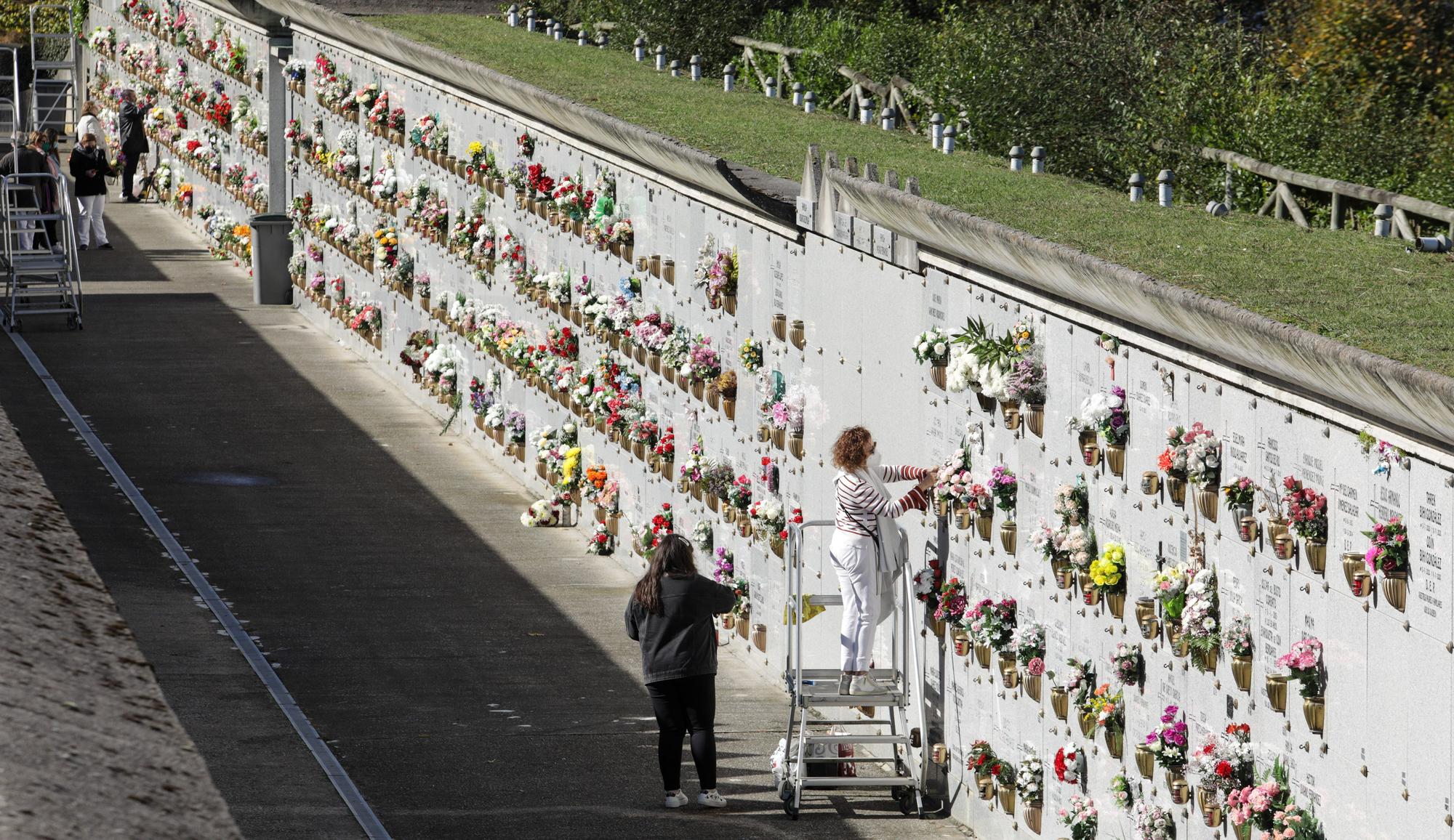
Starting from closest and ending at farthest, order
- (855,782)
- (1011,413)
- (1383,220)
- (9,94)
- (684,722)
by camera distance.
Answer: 1. (1011,413)
2. (855,782)
3. (684,722)
4. (1383,220)
5. (9,94)

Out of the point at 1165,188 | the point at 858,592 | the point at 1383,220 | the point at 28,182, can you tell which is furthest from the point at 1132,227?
the point at 28,182

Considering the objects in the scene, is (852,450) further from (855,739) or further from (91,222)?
(91,222)

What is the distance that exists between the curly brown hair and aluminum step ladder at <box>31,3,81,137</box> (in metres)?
26.4

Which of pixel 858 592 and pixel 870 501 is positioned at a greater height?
pixel 870 501

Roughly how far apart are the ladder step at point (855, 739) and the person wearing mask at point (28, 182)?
1369 cm

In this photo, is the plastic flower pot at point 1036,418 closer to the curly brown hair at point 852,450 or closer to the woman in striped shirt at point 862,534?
the woman in striped shirt at point 862,534

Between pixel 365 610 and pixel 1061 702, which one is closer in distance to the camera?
pixel 1061 702

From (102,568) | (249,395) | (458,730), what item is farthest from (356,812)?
(249,395)

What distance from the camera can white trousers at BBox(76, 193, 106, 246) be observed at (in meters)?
25.8

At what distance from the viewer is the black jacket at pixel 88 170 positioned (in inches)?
982

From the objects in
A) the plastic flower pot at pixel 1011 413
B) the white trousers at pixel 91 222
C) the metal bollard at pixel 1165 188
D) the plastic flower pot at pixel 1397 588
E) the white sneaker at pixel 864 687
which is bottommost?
the white trousers at pixel 91 222

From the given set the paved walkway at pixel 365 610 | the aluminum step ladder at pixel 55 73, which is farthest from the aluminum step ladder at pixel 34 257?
the aluminum step ladder at pixel 55 73

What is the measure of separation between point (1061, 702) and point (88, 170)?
63.7 ft

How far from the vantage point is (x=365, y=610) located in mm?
12141
